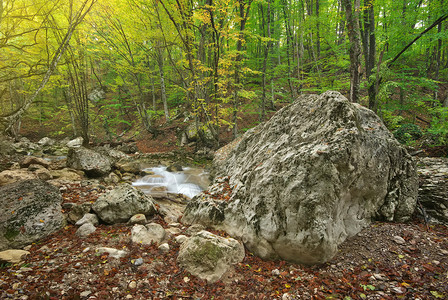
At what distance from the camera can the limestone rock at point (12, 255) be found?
2520 mm

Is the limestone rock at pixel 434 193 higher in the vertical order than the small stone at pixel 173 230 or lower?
higher

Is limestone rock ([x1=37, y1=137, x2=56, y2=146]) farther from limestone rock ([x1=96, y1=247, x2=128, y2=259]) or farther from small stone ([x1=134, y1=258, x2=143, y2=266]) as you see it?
small stone ([x1=134, y1=258, x2=143, y2=266])

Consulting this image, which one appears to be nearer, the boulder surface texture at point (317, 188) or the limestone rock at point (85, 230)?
the boulder surface texture at point (317, 188)

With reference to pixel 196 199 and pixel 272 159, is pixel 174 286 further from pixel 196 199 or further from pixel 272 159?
pixel 272 159

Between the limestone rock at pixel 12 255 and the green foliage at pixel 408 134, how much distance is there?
39.8 ft

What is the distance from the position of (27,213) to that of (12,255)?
33.2 inches

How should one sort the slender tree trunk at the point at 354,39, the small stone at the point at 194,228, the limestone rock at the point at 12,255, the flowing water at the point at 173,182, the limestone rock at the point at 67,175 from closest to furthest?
the limestone rock at the point at 12,255 → the small stone at the point at 194,228 → the slender tree trunk at the point at 354,39 → the limestone rock at the point at 67,175 → the flowing water at the point at 173,182

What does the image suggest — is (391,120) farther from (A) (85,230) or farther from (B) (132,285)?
(A) (85,230)

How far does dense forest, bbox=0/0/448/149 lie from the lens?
6227mm

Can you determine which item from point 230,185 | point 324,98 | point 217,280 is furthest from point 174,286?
point 324,98

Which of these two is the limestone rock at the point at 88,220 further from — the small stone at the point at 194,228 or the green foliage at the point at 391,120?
the green foliage at the point at 391,120

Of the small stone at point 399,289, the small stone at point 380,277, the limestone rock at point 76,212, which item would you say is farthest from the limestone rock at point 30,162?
the small stone at point 399,289

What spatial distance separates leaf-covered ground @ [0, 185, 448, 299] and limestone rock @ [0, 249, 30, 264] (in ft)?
0.31

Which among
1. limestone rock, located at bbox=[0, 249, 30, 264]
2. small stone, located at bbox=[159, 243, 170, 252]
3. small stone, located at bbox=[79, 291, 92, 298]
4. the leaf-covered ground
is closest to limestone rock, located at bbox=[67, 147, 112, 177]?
the leaf-covered ground
